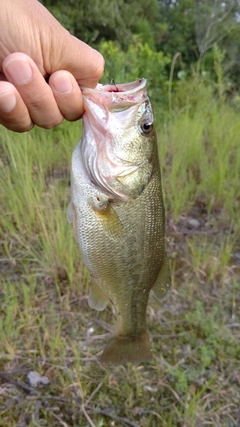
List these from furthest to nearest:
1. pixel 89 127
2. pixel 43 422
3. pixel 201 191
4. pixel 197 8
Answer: pixel 197 8, pixel 201 191, pixel 43 422, pixel 89 127

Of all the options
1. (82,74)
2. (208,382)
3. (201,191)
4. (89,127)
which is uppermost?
(82,74)

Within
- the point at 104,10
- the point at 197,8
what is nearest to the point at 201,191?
the point at 104,10

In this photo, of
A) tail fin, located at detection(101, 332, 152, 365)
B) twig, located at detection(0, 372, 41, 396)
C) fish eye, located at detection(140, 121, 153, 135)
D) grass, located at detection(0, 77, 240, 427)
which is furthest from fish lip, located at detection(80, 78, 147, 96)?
twig, located at detection(0, 372, 41, 396)

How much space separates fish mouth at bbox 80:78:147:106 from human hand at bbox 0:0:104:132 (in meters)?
0.05

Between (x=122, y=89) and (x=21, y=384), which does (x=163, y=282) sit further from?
(x=21, y=384)

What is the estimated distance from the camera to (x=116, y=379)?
191 cm

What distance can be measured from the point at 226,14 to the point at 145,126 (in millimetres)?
15044

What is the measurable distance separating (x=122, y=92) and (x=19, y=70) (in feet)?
1.00

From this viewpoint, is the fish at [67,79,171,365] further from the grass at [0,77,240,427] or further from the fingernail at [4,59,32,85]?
the grass at [0,77,240,427]

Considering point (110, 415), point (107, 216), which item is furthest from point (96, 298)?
point (110, 415)

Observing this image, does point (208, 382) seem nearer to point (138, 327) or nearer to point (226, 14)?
point (138, 327)

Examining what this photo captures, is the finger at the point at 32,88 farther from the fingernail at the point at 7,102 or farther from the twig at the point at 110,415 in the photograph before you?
the twig at the point at 110,415

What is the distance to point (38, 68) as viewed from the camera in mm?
1096

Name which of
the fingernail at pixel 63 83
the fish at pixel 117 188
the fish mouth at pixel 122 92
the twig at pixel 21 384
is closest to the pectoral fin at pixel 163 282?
the fish at pixel 117 188
